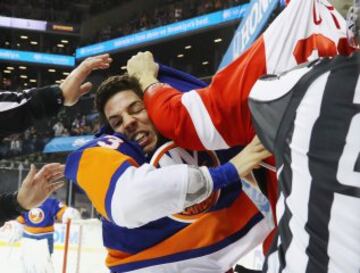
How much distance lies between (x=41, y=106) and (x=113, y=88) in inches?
Result: 14.6

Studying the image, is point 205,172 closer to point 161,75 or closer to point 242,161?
point 242,161

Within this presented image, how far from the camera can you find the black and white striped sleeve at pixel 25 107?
1.84m

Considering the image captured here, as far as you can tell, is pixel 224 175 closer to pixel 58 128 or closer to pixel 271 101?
pixel 271 101

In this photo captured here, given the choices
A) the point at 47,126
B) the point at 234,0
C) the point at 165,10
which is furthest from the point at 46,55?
the point at 234,0

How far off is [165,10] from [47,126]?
500 centimetres

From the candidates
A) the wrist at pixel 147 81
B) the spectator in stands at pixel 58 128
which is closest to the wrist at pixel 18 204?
the wrist at pixel 147 81

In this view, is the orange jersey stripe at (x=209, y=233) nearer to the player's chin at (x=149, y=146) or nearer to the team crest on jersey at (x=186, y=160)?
the team crest on jersey at (x=186, y=160)

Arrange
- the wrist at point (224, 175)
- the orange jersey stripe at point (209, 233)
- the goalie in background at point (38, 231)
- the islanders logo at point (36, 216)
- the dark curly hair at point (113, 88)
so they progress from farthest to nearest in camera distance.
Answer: the islanders logo at point (36, 216) → the goalie in background at point (38, 231) → the dark curly hair at point (113, 88) → the orange jersey stripe at point (209, 233) → the wrist at point (224, 175)

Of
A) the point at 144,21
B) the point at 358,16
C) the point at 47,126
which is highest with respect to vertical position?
the point at 358,16

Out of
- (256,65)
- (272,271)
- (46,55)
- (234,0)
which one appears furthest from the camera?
(46,55)

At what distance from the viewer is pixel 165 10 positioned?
17.0 m

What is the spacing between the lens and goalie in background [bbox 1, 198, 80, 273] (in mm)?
6008

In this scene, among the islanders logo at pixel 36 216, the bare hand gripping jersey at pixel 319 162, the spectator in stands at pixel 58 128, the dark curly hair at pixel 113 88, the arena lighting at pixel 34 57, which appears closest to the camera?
the bare hand gripping jersey at pixel 319 162

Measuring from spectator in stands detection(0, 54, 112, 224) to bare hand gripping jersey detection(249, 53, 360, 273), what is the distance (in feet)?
3.51
